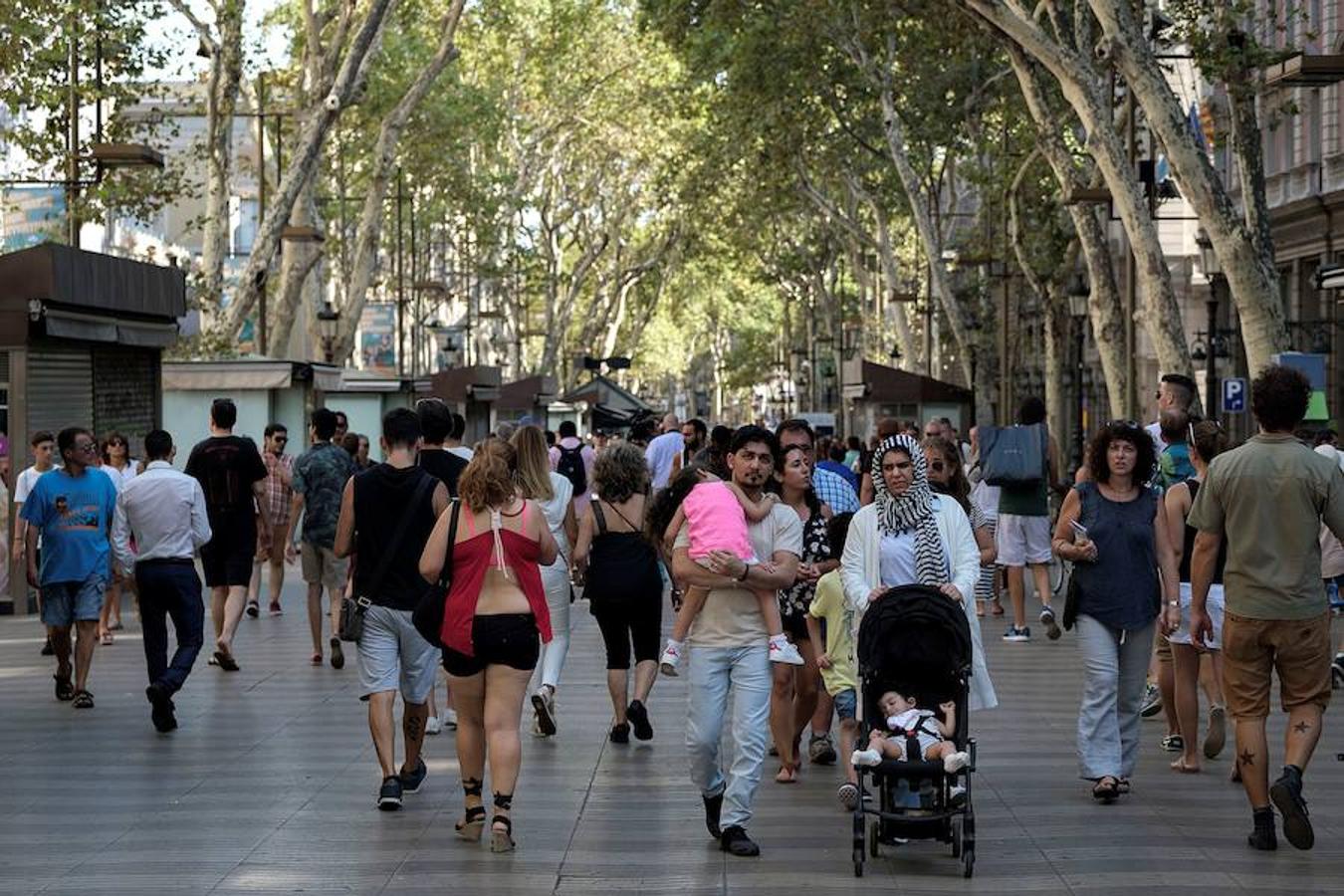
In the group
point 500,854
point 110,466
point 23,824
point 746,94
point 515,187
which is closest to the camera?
point 500,854

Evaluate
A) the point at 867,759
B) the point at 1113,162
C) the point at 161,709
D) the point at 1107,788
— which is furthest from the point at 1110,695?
the point at 1113,162

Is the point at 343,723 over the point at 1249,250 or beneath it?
beneath

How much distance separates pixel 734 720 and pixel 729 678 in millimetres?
184

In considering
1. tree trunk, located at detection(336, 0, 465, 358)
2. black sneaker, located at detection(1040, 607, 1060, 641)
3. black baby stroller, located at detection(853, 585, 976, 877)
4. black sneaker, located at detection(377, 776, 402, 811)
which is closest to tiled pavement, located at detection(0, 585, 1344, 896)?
black sneaker, located at detection(377, 776, 402, 811)

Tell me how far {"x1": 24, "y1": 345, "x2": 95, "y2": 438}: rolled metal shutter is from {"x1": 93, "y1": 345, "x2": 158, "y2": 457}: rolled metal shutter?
0.80 feet

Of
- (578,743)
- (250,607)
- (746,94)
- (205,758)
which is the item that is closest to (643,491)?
(578,743)

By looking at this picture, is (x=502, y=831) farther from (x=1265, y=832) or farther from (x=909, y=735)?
(x=1265, y=832)

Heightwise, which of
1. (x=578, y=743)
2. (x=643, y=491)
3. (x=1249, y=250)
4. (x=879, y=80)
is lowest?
(x=578, y=743)

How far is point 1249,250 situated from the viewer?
2173 cm

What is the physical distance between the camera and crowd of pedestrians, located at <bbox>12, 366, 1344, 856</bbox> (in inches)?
363

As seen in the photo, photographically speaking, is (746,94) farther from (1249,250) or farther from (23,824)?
(23,824)

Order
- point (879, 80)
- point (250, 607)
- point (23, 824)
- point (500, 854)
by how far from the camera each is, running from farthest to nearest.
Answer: point (879, 80)
point (250, 607)
point (23, 824)
point (500, 854)

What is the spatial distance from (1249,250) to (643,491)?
10628 mm

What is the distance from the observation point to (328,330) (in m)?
44.6
